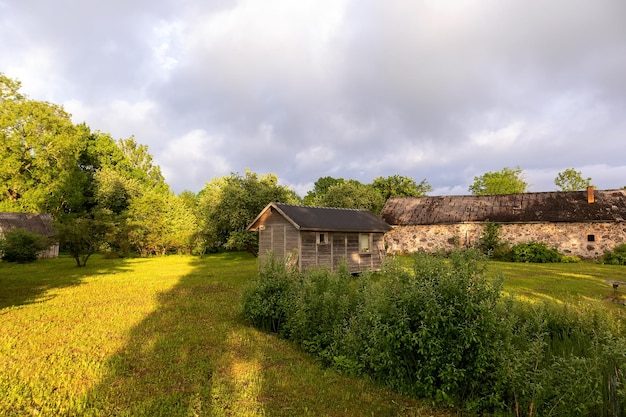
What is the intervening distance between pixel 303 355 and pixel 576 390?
523 cm

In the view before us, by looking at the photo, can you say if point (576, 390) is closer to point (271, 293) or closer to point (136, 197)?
point (271, 293)

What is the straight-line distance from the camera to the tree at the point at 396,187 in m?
56.2

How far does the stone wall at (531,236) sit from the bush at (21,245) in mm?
30274

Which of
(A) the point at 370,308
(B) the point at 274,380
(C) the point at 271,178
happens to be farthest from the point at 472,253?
(C) the point at 271,178

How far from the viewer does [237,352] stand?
812 centimetres

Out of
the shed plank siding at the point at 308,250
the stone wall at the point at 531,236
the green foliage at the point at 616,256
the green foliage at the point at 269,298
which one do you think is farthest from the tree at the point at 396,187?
the green foliage at the point at 269,298

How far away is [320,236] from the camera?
2048 cm

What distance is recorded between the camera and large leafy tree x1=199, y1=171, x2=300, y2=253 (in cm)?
3303

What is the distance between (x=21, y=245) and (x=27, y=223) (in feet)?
27.7

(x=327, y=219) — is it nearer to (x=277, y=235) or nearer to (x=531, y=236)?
(x=277, y=235)

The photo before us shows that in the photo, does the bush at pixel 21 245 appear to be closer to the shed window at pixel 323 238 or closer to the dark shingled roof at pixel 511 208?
the shed window at pixel 323 238

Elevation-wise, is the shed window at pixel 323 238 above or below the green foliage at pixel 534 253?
above

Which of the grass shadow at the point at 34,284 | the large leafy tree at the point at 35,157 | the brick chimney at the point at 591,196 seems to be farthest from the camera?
the large leafy tree at the point at 35,157

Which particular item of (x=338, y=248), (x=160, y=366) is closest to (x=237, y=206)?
(x=338, y=248)
